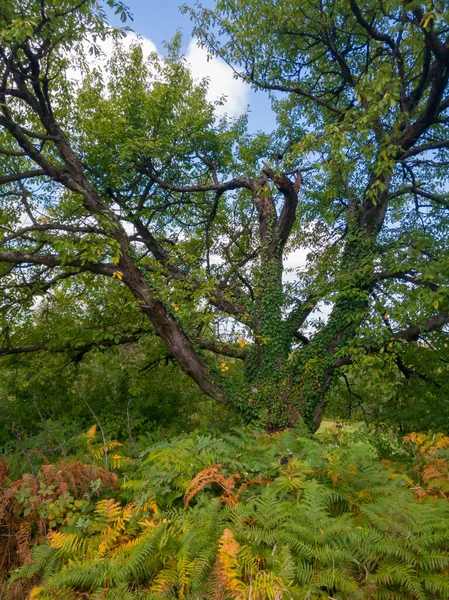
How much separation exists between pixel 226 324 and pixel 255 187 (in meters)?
3.31

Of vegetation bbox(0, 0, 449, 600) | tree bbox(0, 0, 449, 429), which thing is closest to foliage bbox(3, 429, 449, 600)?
vegetation bbox(0, 0, 449, 600)

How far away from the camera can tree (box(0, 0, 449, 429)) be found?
6980 millimetres

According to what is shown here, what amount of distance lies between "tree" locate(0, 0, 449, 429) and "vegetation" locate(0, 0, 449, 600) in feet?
0.22

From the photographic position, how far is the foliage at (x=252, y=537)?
8.59 ft

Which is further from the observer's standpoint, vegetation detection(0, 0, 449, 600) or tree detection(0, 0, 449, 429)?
tree detection(0, 0, 449, 429)

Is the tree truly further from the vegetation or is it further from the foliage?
the foliage

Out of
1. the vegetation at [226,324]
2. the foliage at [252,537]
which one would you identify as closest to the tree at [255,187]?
the vegetation at [226,324]

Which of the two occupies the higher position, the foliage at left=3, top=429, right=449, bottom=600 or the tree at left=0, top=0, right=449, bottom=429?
the tree at left=0, top=0, right=449, bottom=429

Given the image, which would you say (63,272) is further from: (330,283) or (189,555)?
(189,555)

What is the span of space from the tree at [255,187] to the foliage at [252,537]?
12.5ft

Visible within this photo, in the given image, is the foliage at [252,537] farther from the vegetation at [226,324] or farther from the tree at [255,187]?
the tree at [255,187]

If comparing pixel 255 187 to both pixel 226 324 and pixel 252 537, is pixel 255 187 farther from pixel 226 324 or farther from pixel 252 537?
pixel 252 537

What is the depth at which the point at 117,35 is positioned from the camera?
288 inches

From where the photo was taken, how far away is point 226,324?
9.38 m
